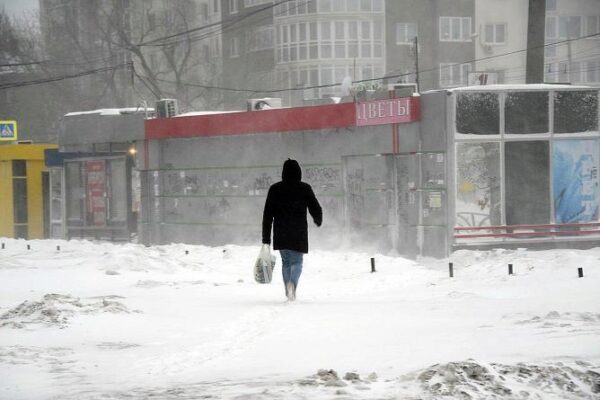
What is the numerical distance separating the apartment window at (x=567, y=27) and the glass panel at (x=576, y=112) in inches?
2036

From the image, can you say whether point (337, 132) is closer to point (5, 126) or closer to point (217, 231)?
point (217, 231)

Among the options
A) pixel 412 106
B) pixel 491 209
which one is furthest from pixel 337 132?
pixel 491 209

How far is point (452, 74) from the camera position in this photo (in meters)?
66.6

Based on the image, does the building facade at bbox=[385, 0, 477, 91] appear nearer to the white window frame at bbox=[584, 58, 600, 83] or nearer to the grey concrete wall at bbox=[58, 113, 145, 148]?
the white window frame at bbox=[584, 58, 600, 83]

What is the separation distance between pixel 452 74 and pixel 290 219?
2181 inches

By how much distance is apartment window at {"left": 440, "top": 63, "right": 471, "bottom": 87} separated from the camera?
218ft

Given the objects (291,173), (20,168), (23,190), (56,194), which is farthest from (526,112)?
(23,190)

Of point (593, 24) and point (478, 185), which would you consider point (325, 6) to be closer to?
point (593, 24)

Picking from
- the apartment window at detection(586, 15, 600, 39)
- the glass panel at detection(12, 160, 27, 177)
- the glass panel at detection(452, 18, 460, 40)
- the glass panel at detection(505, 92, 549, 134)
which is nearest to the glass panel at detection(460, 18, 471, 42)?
the glass panel at detection(452, 18, 460, 40)

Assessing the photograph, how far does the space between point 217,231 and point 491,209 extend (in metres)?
8.07

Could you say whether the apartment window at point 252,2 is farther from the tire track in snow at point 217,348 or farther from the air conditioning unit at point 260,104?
the tire track in snow at point 217,348

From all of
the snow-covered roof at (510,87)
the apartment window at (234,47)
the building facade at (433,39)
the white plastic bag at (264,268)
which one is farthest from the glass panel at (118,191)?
the apartment window at (234,47)

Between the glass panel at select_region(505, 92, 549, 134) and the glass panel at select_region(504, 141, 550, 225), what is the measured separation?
A: 11.6 inches

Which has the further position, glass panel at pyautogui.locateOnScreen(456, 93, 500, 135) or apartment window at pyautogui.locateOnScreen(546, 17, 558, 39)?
apartment window at pyautogui.locateOnScreen(546, 17, 558, 39)
